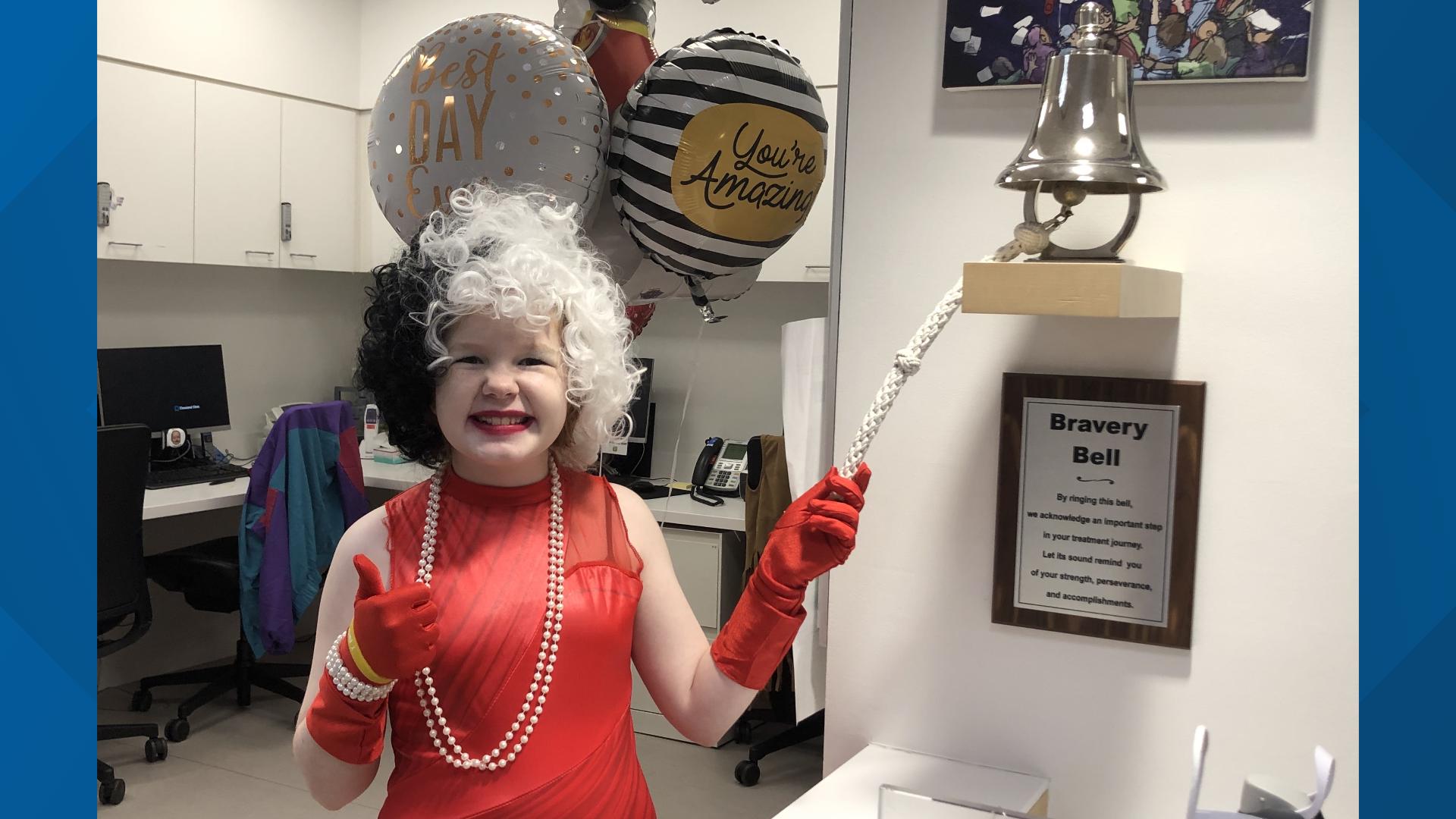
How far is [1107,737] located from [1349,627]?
333mm

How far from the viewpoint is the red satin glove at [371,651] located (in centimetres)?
108

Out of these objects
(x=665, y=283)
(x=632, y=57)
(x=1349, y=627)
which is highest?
(x=632, y=57)

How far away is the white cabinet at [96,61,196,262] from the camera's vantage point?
3.71 m

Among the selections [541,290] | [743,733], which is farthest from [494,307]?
[743,733]

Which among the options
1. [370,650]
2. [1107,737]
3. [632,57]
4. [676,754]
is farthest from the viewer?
[676,754]

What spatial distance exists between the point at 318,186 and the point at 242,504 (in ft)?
4.52

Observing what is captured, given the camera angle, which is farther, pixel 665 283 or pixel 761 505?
pixel 761 505

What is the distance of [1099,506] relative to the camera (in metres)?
1.48

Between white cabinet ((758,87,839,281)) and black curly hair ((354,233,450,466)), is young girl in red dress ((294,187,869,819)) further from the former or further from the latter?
white cabinet ((758,87,839,281))

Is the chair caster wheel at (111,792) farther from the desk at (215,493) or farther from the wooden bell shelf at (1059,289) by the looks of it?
the wooden bell shelf at (1059,289)

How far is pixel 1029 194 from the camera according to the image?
1.38 metres

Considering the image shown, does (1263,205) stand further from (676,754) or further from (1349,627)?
(676,754)

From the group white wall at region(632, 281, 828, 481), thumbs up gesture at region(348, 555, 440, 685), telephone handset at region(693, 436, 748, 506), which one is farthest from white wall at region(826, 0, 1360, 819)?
white wall at region(632, 281, 828, 481)

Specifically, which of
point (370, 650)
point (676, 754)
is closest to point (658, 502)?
point (676, 754)
